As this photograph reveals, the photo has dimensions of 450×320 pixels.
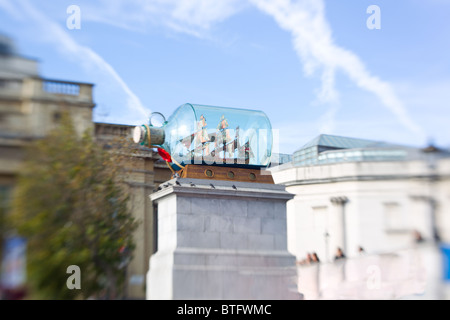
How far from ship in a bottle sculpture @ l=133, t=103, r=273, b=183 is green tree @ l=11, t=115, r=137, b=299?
2.11 metres

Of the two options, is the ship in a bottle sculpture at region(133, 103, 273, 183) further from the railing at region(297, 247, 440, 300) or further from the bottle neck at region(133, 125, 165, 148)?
the railing at region(297, 247, 440, 300)

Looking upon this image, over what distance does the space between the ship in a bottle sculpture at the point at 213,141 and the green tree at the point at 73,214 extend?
6.92ft

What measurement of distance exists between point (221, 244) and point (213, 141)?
109 inches

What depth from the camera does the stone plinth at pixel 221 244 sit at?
13.4m

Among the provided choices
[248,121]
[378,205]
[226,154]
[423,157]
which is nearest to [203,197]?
[226,154]

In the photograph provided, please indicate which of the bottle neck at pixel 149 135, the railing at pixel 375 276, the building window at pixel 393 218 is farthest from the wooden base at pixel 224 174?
the building window at pixel 393 218

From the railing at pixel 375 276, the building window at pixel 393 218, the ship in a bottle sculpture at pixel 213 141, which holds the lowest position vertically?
the railing at pixel 375 276

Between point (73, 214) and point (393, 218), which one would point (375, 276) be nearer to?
point (393, 218)

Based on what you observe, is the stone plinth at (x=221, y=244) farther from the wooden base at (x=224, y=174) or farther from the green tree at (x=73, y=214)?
the green tree at (x=73, y=214)

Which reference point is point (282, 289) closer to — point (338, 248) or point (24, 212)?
point (338, 248)

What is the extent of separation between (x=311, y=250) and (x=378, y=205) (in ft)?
17.1

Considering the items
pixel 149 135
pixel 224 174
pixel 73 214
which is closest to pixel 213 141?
pixel 224 174

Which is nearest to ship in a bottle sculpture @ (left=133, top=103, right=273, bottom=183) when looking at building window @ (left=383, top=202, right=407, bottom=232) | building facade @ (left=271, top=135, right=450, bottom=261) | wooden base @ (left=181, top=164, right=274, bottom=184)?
wooden base @ (left=181, top=164, right=274, bottom=184)

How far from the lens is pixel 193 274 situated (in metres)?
13.3
